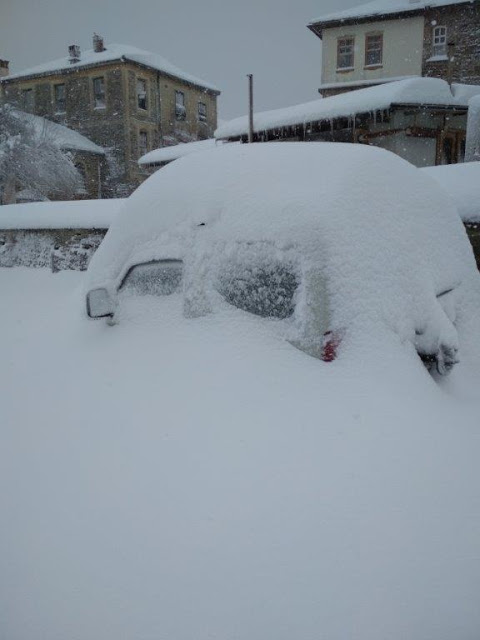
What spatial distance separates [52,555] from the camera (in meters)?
1.78

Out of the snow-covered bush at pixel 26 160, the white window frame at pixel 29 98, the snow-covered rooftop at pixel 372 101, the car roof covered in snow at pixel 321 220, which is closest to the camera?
the car roof covered in snow at pixel 321 220

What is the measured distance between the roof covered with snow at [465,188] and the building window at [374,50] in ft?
64.3

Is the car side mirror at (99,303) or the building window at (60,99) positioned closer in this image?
the car side mirror at (99,303)

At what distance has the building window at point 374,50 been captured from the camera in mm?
22312

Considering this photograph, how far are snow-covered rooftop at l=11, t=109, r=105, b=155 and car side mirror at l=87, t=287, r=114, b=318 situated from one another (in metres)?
21.4

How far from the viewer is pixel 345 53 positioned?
2312 centimetres

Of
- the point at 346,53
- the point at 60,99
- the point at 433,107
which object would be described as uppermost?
the point at 60,99

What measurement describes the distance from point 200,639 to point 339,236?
5.64 feet

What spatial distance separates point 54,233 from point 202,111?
29689mm

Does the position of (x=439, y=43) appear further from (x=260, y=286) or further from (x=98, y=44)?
(x=260, y=286)

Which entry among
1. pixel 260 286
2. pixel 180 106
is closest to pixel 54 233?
pixel 260 286

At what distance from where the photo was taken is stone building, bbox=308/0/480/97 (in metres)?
21.1

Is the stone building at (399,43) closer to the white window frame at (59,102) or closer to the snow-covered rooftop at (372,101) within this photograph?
the snow-covered rooftop at (372,101)

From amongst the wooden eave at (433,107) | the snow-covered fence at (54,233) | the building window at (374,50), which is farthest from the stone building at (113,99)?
the wooden eave at (433,107)
